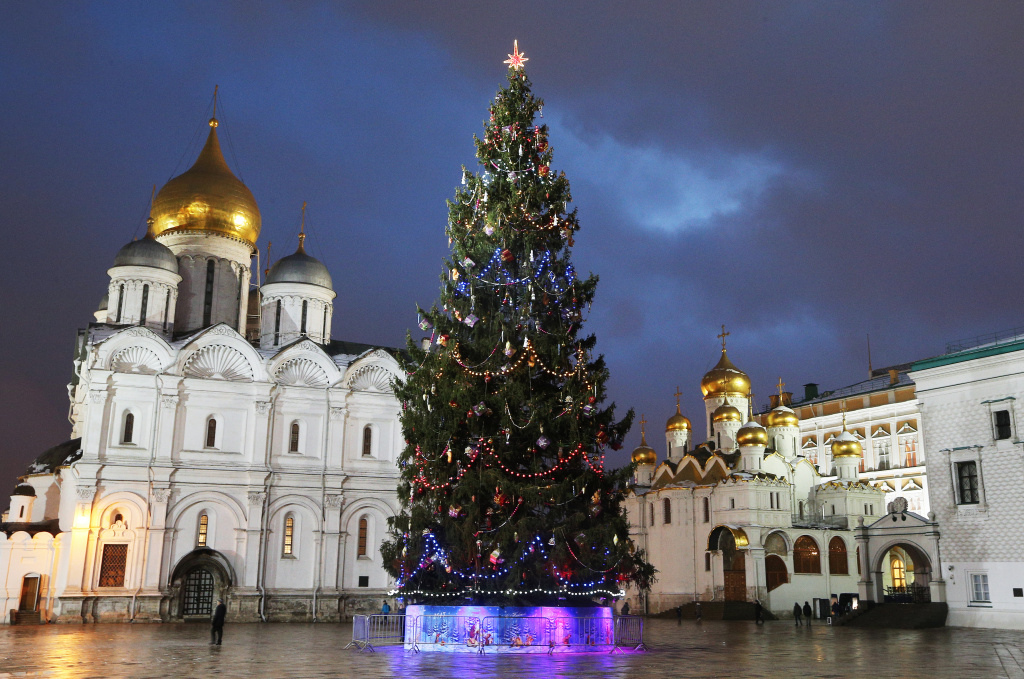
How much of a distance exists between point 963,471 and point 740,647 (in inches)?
489

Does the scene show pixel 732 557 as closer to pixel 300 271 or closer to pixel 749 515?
pixel 749 515

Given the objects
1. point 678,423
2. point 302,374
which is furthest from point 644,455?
point 302,374

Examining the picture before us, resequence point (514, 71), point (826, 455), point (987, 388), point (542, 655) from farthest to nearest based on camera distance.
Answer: point (826, 455), point (987, 388), point (514, 71), point (542, 655)

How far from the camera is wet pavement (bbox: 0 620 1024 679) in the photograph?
41.4ft

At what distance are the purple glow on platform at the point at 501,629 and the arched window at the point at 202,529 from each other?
18034 mm

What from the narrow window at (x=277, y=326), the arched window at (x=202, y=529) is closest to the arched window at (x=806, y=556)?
the narrow window at (x=277, y=326)

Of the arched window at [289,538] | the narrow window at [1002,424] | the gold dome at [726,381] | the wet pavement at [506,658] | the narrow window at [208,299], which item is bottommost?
the wet pavement at [506,658]

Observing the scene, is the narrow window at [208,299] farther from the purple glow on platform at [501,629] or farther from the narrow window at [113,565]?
the purple glow on platform at [501,629]

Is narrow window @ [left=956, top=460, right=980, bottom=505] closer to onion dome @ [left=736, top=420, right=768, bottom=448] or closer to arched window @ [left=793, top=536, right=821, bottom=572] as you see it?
arched window @ [left=793, top=536, right=821, bottom=572]

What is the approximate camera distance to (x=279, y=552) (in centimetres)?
3291

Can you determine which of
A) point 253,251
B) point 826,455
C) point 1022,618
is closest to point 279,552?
point 253,251

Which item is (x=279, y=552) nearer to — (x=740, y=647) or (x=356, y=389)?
(x=356, y=389)

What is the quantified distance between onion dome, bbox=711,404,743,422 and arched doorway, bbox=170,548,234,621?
2413 centimetres

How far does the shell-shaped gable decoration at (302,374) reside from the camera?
3472cm
